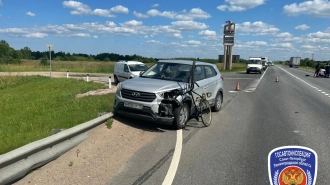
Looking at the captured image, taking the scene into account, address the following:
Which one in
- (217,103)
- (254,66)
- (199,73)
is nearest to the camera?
(199,73)

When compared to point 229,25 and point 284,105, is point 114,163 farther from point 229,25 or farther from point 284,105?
point 229,25

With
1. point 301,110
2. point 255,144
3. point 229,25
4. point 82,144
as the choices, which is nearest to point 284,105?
point 301,110

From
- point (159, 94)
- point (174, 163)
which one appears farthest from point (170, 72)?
point (174, 163)

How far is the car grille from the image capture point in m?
7.01

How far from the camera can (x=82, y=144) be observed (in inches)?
224

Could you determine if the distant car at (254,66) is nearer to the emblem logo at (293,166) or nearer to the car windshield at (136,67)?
the car windshield at (136,67)

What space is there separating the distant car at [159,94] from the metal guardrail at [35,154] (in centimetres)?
161

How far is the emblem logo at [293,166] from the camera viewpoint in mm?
2471

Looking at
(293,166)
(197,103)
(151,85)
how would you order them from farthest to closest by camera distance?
(197,103), (151,85), (293,166)

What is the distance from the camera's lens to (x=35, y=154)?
14.1 ft

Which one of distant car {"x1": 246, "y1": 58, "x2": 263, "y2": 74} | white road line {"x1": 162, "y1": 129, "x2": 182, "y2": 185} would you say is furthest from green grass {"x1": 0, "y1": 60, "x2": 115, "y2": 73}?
white road line {"x1": 162, "y1": 129, "x2": 182, "y2": 185}

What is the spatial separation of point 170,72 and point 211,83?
5.89 ft

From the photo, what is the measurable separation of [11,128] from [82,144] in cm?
290

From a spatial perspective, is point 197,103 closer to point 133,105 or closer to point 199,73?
point 199,73
